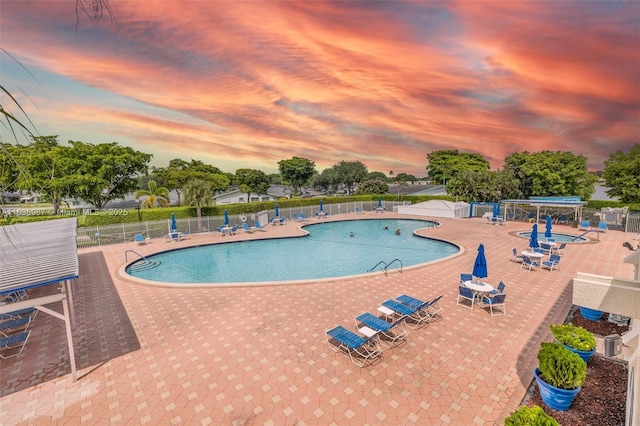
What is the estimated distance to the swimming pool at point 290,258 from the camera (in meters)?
17.0

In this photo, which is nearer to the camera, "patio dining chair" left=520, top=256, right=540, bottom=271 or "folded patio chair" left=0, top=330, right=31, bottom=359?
"folded patio chair" left=0, top=330, right=31, bottom=359

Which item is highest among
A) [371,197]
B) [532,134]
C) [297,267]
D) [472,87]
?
[472,87]

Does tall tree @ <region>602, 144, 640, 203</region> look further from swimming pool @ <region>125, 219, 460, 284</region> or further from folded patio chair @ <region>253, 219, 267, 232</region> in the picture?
folded patio chair @ <region>253, 219, 267, 232</region>

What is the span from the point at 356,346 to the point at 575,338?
214 inches

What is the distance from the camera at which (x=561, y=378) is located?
6.22m

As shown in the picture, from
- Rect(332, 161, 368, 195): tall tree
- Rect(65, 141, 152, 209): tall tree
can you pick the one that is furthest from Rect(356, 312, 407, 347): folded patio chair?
Rect(332, 161, 368, 195): tall tree

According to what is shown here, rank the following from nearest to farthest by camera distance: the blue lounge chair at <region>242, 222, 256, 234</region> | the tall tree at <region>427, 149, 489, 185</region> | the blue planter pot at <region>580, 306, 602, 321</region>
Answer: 1. the blue planter pot at <region>580, 306, 602, 321</region>
2. the blue lounge chair at <region>242, 222, 256, 234</region>
3. the tall tree at <region>427, 149, 489, 185</region>

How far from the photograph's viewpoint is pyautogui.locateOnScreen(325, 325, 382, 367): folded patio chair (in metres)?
7.88

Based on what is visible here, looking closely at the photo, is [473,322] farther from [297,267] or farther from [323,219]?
[323,219]

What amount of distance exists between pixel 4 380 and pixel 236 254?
46.3 ft

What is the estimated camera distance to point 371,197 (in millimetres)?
46250

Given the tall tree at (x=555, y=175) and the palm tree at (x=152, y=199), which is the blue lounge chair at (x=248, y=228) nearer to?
the palm tree at (x=152, y=199)

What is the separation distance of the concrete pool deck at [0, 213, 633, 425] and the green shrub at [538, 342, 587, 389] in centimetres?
88

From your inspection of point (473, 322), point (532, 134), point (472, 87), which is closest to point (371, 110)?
point (472, 87)
